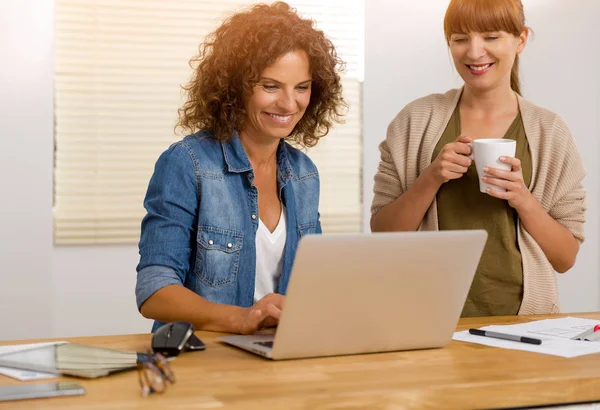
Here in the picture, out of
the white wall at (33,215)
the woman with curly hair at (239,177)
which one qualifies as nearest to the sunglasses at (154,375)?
the woman with curly hair at (239,177)

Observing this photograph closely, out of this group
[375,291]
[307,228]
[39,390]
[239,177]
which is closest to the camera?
[39,390]

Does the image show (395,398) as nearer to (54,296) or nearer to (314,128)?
(314,128)

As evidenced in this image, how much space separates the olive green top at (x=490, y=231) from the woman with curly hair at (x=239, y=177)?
1.22ft

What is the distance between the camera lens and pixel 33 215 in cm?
410

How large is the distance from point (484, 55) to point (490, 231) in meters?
0.46

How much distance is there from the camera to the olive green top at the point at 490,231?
2254 millimetres

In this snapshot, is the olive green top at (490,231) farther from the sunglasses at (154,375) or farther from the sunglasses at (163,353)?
the sunglasses at (154,375)

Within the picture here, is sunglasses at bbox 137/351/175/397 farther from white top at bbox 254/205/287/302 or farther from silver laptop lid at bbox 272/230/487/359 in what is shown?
white top at bbox 254/205/287/302

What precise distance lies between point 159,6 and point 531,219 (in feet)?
8.82

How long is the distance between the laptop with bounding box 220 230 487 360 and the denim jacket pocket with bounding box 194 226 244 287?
0.40m

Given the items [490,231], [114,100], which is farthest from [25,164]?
[490,231]

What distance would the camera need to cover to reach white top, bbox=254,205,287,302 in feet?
6.96

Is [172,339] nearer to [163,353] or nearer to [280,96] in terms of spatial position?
[163,353]

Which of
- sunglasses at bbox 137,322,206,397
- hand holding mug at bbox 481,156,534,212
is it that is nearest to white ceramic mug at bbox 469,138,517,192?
hand holding mug at bbox 481,156,534,212
